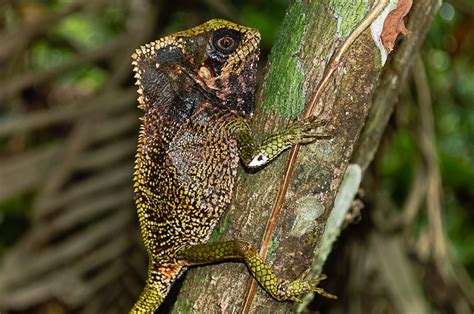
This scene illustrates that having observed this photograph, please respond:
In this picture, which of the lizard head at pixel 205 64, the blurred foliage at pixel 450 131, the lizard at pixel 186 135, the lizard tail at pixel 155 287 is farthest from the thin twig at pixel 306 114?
the blurred foliage at pixel 450 131

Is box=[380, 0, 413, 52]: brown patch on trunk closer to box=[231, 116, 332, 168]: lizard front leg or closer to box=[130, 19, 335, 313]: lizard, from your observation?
box=[231, 116, 332, 168]: lizard front leg

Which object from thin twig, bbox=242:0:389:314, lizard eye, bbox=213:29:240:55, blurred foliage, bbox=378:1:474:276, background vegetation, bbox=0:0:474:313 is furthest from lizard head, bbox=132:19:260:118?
blurred foliage, bbox=378:1:474:276

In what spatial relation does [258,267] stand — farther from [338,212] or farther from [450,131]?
[450,131]

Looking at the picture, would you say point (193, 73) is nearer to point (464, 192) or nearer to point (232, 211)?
point (232, 211)

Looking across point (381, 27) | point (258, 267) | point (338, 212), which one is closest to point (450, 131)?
point (338, 212)

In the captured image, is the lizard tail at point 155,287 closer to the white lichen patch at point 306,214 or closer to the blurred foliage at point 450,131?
the white lichen patch at point 306,214

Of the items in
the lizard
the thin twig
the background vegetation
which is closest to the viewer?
Answer: the thin twig
